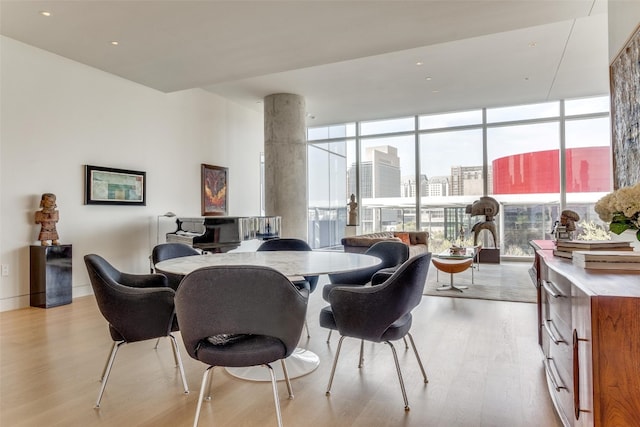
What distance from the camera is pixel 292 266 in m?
2.59

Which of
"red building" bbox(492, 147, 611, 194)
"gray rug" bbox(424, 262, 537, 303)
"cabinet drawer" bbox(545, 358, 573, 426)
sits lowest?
"gray rug" bbox(424, 262, 537, 303)

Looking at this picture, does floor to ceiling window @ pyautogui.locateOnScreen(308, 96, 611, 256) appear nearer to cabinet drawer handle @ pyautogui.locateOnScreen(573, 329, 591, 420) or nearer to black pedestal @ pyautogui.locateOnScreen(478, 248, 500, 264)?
black pedestal @ pyautogui.locateOnScreen(478, 248, 500, 264)

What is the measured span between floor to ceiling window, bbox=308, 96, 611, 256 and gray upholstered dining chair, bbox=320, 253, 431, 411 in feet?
24.5

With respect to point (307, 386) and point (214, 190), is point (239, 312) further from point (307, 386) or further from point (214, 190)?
point (214, 190)

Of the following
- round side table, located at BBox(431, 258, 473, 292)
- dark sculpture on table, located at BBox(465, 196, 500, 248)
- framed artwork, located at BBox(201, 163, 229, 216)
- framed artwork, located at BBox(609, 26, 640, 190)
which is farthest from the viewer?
dark sculpture on table, located at BBox(465, 196, 500, 248)

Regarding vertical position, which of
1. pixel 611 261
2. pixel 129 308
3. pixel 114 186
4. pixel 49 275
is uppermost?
pixel 114 186

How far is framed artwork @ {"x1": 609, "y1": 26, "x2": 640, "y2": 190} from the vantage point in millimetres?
2639

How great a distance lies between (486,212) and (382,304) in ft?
22.6

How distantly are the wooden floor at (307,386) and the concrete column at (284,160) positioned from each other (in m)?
4.17

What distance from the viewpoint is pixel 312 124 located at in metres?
10.3

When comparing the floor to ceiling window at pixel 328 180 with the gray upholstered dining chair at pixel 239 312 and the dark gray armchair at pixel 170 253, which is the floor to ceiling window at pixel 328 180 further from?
the gray upholstered dining chair at pixel 239 312

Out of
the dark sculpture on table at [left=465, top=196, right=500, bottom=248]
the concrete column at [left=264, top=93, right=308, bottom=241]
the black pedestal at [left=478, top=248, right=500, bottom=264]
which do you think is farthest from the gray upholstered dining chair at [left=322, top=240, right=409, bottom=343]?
the black pedestal at [left=478, top=248, right=500, bottom=264]

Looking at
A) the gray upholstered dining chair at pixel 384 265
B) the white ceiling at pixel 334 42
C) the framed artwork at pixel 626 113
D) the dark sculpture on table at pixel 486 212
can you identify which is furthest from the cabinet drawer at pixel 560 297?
the dark sculpture on table at pixel 486 212

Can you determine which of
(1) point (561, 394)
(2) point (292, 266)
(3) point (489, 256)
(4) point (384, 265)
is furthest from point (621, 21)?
Answer: (3) point (489, 256)
